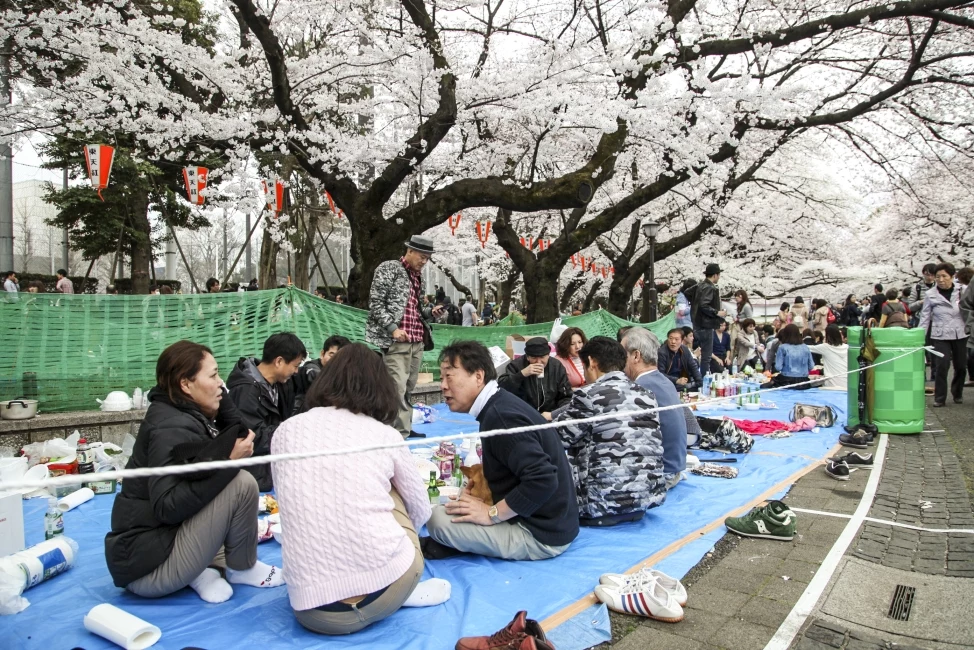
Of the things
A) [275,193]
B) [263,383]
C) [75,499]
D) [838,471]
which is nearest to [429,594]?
[263,383]

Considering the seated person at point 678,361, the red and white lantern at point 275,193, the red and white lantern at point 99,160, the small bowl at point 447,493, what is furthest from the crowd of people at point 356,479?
the red and white lantern at point 275,193

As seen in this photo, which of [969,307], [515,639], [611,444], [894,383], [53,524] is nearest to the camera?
[515,639]

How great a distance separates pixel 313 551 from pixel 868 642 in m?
2.26

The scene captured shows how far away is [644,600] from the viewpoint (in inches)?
111

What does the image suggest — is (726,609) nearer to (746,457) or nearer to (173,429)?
(173,429)

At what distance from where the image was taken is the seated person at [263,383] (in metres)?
4.50

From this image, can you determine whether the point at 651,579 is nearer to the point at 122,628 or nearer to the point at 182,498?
the point at 182,498

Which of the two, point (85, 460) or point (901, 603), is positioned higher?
point (85, 460)

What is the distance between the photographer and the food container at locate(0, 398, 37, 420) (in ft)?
17.8

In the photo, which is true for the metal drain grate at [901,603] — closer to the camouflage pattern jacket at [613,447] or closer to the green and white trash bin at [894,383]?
the camouflage pattern jacket at [613,447]

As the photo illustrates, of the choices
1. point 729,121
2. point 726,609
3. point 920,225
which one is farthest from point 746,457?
point 920,225

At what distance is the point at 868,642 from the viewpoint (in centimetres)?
260

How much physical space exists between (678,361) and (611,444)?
4.49 meters

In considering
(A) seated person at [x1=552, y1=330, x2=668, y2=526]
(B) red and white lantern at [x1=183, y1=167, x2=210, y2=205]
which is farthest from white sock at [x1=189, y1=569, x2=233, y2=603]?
(B) red and white lantern at [x1=183, y1=167, x2=210, y2=205]
